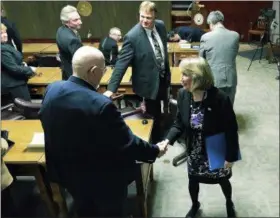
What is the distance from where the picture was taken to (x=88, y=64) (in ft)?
4.82

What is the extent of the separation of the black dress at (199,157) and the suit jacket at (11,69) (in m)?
2.14

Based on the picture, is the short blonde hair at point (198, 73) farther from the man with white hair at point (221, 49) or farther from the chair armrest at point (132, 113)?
the man with white hair at point (221, 49)

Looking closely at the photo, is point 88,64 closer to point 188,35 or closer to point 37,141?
point 37,141

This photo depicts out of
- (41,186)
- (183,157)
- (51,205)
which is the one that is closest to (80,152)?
(41,186)

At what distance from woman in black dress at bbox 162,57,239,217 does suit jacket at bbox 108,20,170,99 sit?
80cm

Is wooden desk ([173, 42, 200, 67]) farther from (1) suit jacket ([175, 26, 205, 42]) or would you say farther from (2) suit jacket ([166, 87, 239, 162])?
(2) suit jacket ([166, 87, 239, 162])

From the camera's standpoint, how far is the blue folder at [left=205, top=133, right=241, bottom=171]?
76.0 inches

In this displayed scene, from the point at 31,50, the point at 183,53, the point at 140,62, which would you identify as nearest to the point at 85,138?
the point at 140,62

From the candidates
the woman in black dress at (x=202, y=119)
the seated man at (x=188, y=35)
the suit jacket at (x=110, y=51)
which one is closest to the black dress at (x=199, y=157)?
the woman in black dress at (x=202, y=119)

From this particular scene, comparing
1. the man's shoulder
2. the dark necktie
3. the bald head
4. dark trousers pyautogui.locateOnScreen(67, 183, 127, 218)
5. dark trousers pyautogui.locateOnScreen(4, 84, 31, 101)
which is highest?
the bald head

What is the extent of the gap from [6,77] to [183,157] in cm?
208

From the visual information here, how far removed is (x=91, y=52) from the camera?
1464 mm

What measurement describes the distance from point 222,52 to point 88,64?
1.95 metres

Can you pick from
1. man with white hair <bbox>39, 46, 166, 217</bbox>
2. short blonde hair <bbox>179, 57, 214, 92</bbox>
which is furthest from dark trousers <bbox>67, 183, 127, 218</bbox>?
short blonde hair <bbox>179, 57, 214, 92</bbox>
